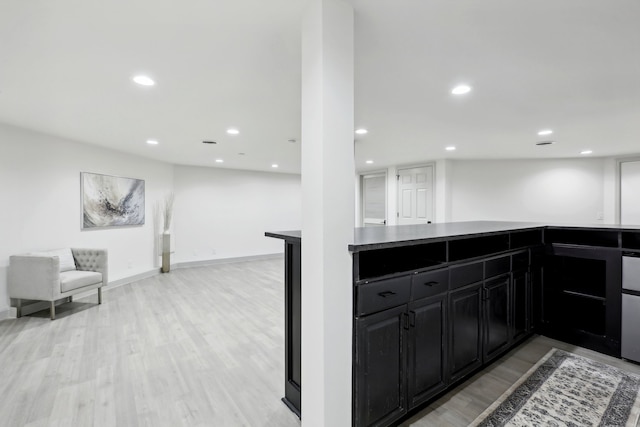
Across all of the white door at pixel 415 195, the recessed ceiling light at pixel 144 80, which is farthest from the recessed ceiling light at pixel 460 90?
the white door at pixel 415 195

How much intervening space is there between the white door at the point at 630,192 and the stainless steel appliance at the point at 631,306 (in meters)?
4.02

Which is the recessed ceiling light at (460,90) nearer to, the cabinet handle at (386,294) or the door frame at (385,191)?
the cabinet handle at (386,294)

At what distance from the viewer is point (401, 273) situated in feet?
6.03

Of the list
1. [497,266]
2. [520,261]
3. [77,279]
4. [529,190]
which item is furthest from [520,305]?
[77,279]

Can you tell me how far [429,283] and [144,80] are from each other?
8.64 ft

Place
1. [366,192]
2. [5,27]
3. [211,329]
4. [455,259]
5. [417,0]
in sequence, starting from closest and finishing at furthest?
[417,0]
[5,27]
[455,259]
[211,329]
[366,192]

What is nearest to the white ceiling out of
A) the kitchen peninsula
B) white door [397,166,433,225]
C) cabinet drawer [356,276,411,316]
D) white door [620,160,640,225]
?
the kitchen peninsula

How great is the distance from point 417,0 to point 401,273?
147 centimetres

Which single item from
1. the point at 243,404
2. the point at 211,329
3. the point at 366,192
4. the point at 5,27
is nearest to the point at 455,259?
the point at 243,404

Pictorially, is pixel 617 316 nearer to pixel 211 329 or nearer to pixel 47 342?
pixel 211 329

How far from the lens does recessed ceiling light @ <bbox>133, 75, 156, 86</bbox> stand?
2354 mm

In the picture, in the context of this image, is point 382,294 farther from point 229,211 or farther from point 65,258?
point 229,211

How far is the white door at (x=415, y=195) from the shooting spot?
681 cm

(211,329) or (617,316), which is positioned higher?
(617,316)
